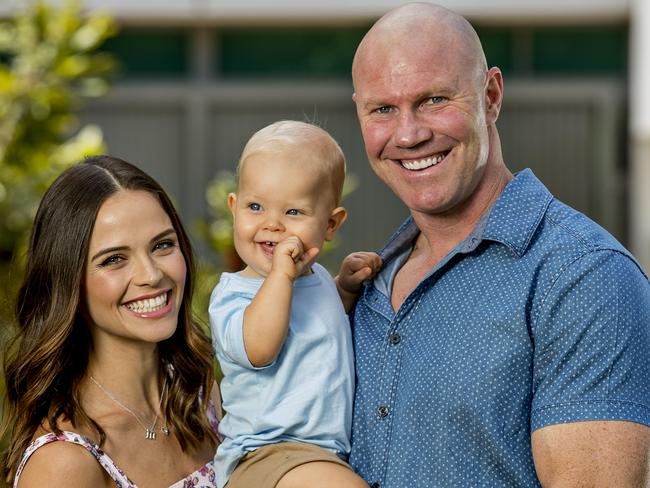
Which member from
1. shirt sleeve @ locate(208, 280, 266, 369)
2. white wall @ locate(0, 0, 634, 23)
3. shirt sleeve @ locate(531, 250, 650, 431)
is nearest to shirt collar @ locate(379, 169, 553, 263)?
shirt sleeve @ locate(531, 250, 650, 431)

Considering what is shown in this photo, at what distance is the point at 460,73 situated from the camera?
3.19 metres

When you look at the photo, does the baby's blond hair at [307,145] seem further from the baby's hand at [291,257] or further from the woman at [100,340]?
A: the woman at [100,340]

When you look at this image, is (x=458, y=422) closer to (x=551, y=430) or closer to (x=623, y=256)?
(x=551, y=430)

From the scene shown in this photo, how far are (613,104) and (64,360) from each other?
933 cm

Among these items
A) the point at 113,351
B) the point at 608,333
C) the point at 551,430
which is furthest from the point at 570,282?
the point at 113,351

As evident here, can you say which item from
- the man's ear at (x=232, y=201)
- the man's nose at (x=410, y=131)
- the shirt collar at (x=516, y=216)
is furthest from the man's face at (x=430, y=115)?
the man's ear at (x=232, y=201)

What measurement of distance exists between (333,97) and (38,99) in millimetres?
3538

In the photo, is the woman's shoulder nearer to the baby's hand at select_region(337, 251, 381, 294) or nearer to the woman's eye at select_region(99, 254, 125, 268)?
the woman's eye at select_region(99, 254, 125, 268)

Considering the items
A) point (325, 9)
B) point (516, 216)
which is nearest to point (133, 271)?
point (516, 216)

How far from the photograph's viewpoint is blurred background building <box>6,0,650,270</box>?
11.7 metres

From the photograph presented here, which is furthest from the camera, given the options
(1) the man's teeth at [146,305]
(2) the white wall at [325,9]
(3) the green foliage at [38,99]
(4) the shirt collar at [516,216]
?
(2) the white wall at [325,9]

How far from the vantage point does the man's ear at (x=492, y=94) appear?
10.8ft

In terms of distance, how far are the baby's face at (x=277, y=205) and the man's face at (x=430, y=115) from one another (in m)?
0.22

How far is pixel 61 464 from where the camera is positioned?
128 inches
